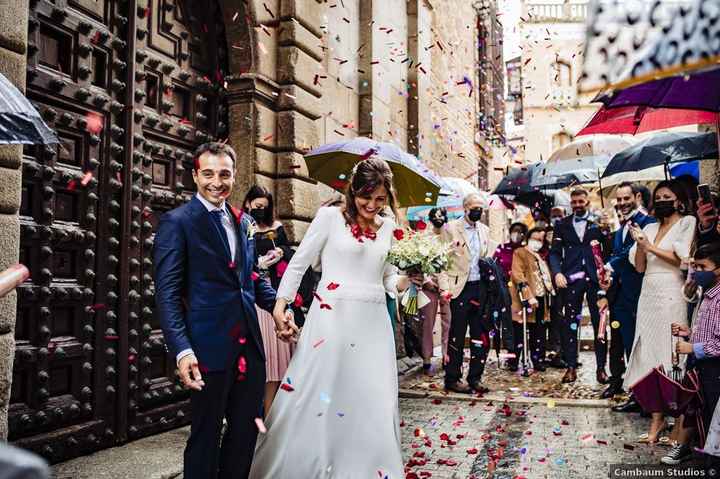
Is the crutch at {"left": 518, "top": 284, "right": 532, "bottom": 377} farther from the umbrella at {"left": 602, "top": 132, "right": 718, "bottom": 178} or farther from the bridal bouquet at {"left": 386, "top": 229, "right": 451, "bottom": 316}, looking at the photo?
the bridal bouquet at {"left": 386, "top": 229, "right": 451, "bottom": 316}

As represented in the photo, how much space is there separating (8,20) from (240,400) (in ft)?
8.59

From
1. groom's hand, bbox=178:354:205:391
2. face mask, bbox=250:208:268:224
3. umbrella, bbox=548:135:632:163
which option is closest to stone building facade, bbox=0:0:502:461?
face mask, bbox=250:208:268:224

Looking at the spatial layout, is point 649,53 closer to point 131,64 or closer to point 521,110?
point 131,64

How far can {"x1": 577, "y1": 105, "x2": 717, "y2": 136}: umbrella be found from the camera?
5688 millimetres

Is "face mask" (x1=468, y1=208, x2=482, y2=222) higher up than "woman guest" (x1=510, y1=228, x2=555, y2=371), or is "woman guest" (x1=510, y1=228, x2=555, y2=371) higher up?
"face mask" (x1=468, y1=208, x2=482, y2=222)

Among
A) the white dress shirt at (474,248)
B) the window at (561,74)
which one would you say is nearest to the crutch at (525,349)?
the white dress shirt at (474,248)

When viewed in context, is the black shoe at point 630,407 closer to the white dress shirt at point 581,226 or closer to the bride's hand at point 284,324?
the white dress shirt at point 581,226

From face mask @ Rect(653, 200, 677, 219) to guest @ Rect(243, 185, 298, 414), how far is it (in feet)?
10.6

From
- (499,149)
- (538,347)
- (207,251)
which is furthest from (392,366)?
(499,149)

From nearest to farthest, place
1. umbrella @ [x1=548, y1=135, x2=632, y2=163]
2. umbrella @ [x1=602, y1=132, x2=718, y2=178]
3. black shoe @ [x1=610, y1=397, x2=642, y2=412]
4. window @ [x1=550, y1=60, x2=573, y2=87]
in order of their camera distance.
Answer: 1. umbrella @ [x1=602, y1=132, x2=718, y2=178]
2. black shoe @ [x1=610, y1=397, x2=642, y2=412]
3. umbrella @ [x1=548, y1=135, x2=632, y2=163]
4. window @ [x1=550, y1=60, x2=573, y2=87]

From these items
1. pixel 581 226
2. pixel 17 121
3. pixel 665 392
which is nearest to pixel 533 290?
pixel 581 226

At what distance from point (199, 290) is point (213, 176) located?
609 mm

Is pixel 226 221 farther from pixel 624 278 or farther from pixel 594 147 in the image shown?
pixel 594 147

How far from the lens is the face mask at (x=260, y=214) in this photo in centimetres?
595
